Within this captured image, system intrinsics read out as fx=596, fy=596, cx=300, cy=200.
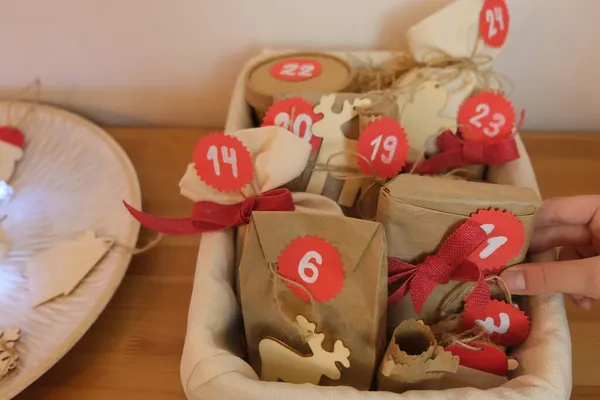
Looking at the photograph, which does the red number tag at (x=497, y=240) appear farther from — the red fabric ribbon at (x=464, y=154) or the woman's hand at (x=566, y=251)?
the red fabric ribbon at (x=464, y=154)

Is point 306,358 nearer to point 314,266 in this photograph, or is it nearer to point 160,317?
point 314,266

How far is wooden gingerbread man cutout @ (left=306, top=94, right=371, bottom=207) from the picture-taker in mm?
552

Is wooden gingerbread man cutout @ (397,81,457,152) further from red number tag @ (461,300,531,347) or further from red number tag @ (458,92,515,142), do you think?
red number tag @ (461,300,531,347)

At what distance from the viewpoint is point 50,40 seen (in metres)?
0.73

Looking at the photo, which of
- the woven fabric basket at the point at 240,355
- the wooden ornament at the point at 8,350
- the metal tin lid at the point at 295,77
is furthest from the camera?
the metal tin lid at the point at 295,77

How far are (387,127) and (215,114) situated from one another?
321 millimetres

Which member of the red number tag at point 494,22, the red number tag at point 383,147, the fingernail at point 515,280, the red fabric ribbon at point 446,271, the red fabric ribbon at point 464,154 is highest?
the red number tag at point 494,22

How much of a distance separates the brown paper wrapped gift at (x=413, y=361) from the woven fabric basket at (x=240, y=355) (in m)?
0.02

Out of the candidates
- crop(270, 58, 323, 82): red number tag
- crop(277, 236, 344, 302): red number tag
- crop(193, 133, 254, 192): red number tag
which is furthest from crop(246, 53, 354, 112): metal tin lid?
crop(277, 236, 344, 302): red number tag

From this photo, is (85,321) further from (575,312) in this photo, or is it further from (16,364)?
(575,312)

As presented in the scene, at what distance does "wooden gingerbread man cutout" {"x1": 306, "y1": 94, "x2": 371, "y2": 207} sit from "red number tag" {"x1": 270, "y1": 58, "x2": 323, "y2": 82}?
0.26ft

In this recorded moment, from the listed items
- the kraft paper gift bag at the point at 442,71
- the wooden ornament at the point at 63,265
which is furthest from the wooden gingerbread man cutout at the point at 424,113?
the wooden ornament at the point at 63,265

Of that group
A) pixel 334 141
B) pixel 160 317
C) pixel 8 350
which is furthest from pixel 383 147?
pixel 8 350

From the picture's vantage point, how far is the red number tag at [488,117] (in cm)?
58
